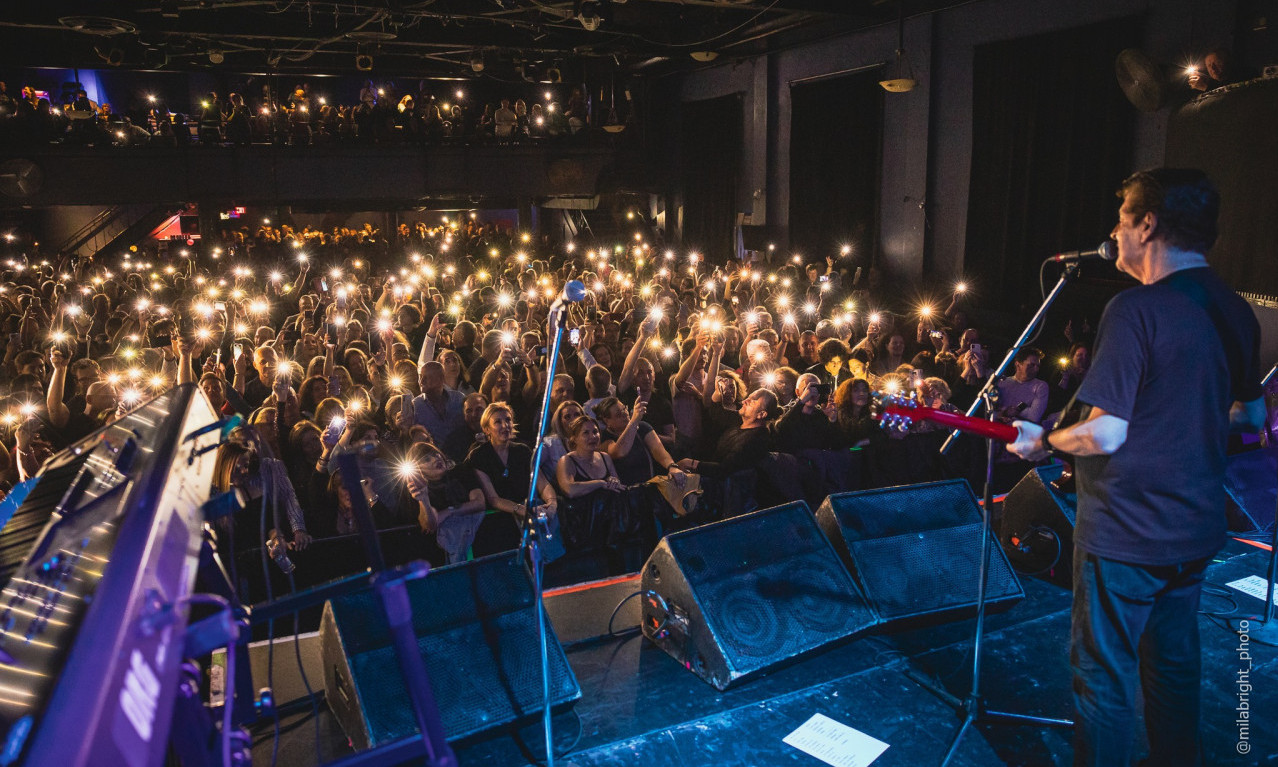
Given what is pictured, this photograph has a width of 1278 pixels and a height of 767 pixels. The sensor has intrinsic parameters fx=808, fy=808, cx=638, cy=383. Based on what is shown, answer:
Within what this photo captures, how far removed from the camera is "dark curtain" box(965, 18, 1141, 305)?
8469 mm

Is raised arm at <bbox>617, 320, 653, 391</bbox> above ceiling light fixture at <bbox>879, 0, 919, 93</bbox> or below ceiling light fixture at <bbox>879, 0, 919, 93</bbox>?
below

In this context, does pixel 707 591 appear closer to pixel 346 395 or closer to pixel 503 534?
pixel 503 534

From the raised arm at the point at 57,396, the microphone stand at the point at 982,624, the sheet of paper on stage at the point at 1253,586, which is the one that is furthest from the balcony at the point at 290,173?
the microphone stand at the point at 982,624

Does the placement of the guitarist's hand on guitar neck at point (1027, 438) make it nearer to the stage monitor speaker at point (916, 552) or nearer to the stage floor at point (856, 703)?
the stage floor at point (856, 703)

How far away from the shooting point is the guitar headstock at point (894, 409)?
2193 millimetres

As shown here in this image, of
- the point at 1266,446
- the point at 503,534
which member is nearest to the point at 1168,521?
the point at 503,534

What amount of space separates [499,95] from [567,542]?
2217 cm

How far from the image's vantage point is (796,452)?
502cm

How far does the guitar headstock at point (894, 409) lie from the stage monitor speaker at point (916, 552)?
1200 mm

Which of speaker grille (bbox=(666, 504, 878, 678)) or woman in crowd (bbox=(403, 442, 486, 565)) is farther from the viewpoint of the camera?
woman in crowd (bbox=(403, 442, 486, 565))

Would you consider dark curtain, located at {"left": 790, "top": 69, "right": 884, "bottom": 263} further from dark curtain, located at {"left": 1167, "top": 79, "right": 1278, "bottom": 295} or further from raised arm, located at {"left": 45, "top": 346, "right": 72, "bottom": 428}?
raised arm, located at {"left": 45, "top": 346, "right": 72, "bottom": 428}

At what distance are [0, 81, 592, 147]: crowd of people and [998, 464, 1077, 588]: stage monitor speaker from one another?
1493 cm

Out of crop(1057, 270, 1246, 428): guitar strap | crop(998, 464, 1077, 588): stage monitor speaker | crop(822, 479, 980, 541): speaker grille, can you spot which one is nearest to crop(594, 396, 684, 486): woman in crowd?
crop(822, 479, 980, 541): speaker grille

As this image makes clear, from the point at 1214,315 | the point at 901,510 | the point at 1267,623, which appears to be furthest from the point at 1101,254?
the point at 1267,623
